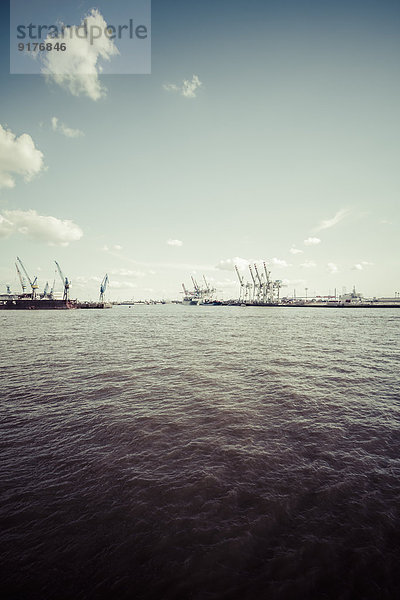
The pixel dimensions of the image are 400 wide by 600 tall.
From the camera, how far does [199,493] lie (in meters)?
6.57

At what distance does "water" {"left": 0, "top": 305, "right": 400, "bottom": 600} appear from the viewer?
4.60 meters

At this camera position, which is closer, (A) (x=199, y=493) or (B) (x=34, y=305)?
(A) (x=199, y=493)

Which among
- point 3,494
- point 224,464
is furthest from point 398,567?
point 3,494

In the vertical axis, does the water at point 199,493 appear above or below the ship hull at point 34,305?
below

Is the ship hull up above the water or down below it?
above

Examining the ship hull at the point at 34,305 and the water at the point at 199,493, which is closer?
the water at the point at 199,493

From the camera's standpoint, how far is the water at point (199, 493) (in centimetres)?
460

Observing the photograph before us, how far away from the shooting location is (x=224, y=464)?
25.5 feet

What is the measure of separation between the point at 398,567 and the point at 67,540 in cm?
663

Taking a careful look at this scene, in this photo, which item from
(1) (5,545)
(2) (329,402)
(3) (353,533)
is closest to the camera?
(1) (5,545)

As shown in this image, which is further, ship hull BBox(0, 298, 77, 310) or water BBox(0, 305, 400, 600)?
ship hull BBox(0, 298, 77, 310)

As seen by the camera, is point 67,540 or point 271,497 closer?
point 67,540

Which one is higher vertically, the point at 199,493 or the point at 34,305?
the point at 34,305

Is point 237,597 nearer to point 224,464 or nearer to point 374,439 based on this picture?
point 224,464
